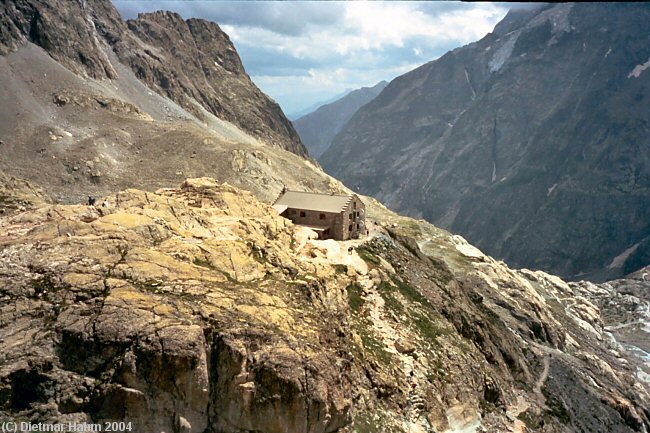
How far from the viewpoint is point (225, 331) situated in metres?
24.9

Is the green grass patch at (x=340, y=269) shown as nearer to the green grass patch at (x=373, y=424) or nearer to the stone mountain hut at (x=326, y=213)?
the stone mountain hut at (x=326, y=213)

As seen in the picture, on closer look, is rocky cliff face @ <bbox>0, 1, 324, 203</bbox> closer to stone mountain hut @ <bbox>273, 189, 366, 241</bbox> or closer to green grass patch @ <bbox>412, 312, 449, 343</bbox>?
stone mountain hut @ <bbox>273, 189, 366, 241</bbox>

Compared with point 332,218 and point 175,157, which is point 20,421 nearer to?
point 332,218

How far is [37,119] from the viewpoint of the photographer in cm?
10019

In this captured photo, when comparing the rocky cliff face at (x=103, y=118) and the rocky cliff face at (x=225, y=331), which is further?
the rocky cliff face at (x=103, y=118)

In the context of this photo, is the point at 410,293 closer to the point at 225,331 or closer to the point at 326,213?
the point at 326,213

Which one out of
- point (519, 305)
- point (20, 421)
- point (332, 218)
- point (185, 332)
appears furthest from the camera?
point (519, 305)

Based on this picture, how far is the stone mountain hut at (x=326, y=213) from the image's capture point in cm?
5334

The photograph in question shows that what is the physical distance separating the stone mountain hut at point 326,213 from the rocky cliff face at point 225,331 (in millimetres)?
2725

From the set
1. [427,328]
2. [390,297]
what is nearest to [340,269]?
[390,297]

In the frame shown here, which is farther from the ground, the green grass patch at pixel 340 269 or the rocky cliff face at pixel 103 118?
→ the rocky cliff face at pixel 103 118

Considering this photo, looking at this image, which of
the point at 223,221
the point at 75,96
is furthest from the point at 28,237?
the point at 75,96

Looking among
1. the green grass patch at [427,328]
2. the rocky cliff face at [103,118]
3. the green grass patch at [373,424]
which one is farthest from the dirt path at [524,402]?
the rocky cliff face at [103,118]

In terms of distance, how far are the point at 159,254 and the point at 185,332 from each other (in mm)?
6476
